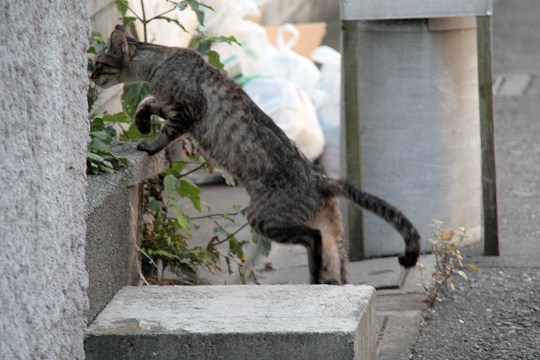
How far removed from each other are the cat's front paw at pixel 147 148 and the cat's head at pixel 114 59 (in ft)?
1.98

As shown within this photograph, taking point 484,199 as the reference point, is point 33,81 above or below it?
above

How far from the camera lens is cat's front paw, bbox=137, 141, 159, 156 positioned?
15.2ft

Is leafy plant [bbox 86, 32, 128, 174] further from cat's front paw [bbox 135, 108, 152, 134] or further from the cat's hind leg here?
the cat's hind leg

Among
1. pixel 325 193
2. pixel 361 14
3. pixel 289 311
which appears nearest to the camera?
pixel 289 311

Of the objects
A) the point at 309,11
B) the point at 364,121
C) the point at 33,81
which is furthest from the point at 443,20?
the point at 309,11

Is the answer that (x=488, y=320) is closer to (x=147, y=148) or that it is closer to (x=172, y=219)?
(x=172, y=219)

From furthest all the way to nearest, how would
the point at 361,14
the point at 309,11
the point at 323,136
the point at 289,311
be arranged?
the point at 309,11 → the point at 323,136 → the point at 361,14 → the point at 289,311

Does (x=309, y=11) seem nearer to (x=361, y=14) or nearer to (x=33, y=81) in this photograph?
(x=361, y=14)

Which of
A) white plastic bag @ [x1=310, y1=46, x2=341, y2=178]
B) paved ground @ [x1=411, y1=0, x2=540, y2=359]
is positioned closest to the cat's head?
paved ground @ [x1=411, y1=0, x2=540, y2=359]

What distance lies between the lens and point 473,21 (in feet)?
20.1

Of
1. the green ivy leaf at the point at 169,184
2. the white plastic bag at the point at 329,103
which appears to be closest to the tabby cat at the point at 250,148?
the green ivy leaf at the point at 169,184

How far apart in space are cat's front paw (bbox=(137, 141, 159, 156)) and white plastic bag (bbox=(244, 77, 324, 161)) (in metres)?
3.46

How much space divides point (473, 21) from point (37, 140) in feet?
12.6

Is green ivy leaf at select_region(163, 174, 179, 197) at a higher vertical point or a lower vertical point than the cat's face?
lower
